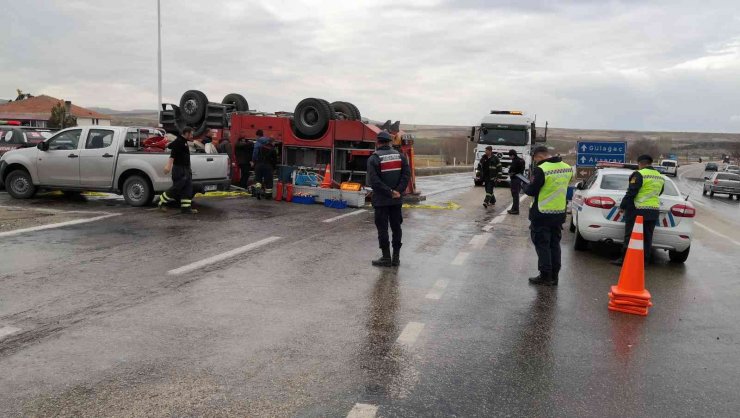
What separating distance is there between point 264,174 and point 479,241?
6621mm

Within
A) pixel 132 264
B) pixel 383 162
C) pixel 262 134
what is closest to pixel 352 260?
pixel 383 162

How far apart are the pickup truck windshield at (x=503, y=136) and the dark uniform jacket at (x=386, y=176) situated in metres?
18.4

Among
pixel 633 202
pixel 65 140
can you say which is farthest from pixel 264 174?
pixel 633 202

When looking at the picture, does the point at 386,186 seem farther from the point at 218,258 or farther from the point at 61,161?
the point at 61,161

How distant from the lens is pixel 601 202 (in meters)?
9.22

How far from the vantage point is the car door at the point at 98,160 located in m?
12.7

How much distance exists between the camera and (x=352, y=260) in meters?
8.19

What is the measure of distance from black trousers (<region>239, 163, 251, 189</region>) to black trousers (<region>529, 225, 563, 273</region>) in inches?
408

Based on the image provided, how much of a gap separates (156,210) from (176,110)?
20.9 feet

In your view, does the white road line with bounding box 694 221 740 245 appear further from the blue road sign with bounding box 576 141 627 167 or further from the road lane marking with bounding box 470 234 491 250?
the blue road sign with bounding box 576 141 627 167

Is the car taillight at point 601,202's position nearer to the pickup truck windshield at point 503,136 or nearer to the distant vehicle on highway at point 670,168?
the pickup truck windshield at point 503,136

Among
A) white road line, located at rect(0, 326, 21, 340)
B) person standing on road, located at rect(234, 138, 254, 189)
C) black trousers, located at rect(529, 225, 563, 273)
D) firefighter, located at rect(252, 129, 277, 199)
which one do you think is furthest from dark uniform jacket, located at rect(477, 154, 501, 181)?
white road line, located at rect(0, 326, 21, 340)

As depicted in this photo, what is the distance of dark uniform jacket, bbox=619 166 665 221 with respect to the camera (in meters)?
8.55

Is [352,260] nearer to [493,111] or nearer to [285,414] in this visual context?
[285,414]
